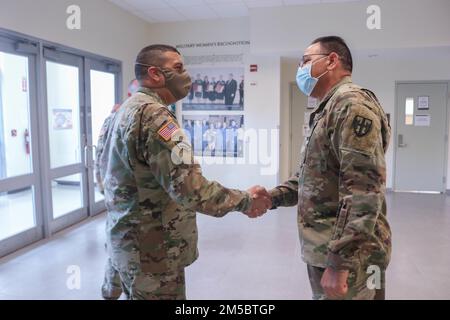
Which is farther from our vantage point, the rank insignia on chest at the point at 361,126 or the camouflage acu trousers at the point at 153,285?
the camouflage acu trousers at the point at 153,285

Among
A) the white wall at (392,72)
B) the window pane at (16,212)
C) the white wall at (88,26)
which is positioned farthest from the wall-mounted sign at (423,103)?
the window pane at (16,212)

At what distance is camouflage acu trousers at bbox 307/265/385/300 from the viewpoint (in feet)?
4.95

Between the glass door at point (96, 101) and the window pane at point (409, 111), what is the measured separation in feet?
17.5

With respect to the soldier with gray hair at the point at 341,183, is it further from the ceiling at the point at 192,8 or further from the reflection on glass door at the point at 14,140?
the ceiling at the point at 192,8

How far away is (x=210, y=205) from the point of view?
61.7 inches

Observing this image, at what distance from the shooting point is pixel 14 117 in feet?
13.7

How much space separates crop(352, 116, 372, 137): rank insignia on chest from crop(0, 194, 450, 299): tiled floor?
197 centimetres

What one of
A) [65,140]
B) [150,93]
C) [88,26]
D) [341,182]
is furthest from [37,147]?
[341,182]

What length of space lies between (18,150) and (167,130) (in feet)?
11.3

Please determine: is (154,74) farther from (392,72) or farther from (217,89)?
(392,72)

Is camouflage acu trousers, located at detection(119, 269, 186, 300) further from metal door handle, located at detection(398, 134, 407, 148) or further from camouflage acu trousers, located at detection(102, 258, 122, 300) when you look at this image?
metal door handle, located at detection(398, 134, 407, 148)

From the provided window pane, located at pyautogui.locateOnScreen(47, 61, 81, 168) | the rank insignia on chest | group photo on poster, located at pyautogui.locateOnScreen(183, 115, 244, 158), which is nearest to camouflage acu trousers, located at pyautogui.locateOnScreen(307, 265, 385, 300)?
the rank insignia on chest

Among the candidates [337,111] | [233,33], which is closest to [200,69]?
[233,33]

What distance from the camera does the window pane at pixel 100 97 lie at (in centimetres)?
561
